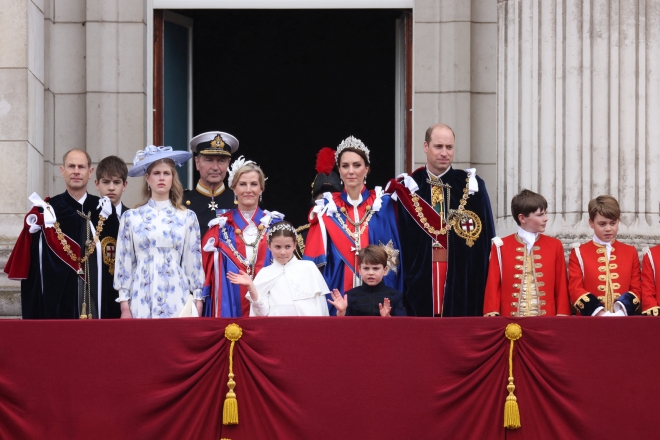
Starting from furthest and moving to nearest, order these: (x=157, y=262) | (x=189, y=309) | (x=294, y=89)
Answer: (x=294, y=89)
(x=157, y=262)
(x=189, y=309)

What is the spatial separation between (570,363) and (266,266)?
7.15 ft

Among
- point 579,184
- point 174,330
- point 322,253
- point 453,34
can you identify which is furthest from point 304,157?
point 174,330

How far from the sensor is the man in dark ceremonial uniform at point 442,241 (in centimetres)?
811

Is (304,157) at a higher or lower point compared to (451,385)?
higher

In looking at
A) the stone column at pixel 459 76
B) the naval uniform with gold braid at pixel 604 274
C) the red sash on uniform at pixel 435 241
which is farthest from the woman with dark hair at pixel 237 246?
the stone column at pixel 459 76

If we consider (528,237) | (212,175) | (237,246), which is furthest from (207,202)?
(528,237)

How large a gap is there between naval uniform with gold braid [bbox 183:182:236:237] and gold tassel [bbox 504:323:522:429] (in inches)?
Result: 111

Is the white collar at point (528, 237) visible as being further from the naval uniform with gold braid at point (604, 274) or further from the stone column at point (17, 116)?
the stone column at point (17, 116)

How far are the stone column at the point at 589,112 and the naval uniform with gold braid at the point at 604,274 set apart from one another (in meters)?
1.50

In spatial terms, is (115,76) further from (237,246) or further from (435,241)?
(435,241)

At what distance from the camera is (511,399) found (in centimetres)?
677

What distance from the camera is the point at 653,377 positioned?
Result: 677cm

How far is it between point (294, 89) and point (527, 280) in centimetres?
942

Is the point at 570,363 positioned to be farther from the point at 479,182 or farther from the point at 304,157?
the point at 304,157
